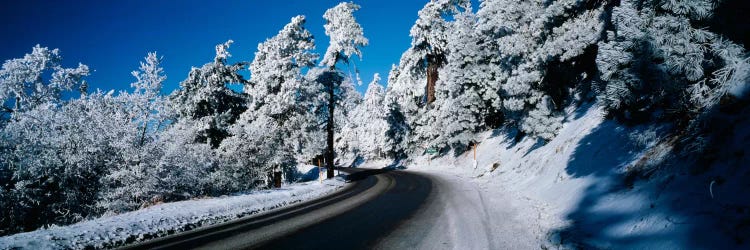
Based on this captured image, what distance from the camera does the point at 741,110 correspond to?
5000 millimetres

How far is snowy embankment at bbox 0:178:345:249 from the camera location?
23.2 feet

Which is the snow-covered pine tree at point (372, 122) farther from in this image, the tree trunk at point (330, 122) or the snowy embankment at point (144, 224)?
the snowy embankment at point (144, 224)

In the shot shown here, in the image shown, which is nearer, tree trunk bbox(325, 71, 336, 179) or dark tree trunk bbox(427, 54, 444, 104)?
tree trunk bbox(325, 71, 336, 179)

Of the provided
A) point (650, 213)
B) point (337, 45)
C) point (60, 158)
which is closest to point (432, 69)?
point (337, 45)

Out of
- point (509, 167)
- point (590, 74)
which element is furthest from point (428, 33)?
point (509, 167)

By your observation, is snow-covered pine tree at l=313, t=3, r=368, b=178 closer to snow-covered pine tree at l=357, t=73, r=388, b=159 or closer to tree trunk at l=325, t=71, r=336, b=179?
tree trunk at l=325, t=71, r=336, b=179

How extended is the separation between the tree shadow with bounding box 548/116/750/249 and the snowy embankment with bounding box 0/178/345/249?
8.83 m

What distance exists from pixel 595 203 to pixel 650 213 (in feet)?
6.63

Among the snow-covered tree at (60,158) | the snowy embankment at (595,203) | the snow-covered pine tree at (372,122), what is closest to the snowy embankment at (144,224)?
the snow-covered tree at (60,158)

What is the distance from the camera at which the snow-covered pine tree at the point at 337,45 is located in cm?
2522

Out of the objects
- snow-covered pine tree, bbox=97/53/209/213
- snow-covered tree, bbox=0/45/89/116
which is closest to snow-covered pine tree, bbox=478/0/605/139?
snow-covered pine tree, bbox=97/53/209/213

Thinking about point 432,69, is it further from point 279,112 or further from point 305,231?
point 305,231

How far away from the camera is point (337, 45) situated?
2523 centimetres

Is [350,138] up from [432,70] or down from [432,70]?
down
